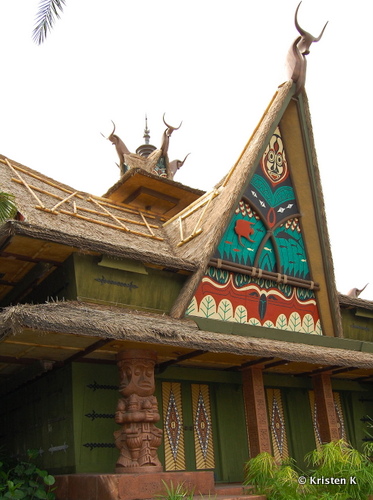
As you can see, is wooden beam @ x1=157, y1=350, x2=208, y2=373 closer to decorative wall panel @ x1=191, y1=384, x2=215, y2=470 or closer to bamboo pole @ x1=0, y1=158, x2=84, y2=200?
decorative wall panel @ x1=191, y1=384, x2=215, y2=470

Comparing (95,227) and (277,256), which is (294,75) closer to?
(277,256)

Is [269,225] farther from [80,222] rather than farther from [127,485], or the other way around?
[127,485]

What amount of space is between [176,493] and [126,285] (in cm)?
372

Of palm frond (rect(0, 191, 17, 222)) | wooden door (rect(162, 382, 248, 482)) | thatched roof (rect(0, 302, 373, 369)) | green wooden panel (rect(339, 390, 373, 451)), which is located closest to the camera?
thatched roof (rect(0, 302, 373, 369))

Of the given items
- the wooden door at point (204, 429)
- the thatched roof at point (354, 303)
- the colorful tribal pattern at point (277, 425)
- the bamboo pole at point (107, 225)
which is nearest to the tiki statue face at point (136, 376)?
the wooden door at point (204, 429)

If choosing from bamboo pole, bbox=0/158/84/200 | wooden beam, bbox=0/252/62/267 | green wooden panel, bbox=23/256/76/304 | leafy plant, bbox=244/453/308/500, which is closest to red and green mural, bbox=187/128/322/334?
green wooden panel, bbox=23/256/76/304

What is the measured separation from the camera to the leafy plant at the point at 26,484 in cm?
737

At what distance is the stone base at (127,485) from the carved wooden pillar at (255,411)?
7.20 ft

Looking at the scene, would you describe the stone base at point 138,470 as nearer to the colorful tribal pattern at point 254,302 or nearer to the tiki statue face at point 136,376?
the tiki statue face at point 136,376

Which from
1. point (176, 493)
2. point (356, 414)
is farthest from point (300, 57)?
point (176, 493)

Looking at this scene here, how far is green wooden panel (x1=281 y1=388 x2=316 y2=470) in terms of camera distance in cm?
1118

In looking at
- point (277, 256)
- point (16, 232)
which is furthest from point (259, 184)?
point (16, 232)

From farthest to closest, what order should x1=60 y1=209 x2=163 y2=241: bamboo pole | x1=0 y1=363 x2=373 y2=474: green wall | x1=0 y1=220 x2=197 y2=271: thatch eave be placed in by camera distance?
x1=60 y1=209 x2=163 y2=241: bamboo pole → x1=0 y1=363 x2=373 y2=474: green wall → x1=0 y1=220 x2=197 y2=271: thatch eave

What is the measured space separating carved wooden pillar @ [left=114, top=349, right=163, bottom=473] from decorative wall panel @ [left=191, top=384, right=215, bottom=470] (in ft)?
6.50
